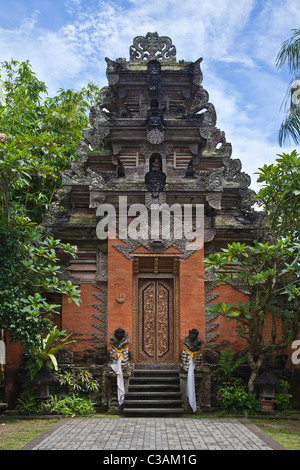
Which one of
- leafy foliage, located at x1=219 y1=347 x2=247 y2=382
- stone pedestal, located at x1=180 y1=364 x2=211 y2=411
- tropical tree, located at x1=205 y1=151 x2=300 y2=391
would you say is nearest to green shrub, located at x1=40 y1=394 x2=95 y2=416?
stone pedestal, located at x1=180 y1=364 x2=211 y2=411

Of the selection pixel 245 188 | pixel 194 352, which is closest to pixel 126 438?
pixel 194 352

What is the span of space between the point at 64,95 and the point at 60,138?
3052 mm

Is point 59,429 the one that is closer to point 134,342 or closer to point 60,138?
point 134,342

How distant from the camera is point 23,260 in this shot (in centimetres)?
1099

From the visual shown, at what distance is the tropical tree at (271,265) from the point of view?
1052 cm

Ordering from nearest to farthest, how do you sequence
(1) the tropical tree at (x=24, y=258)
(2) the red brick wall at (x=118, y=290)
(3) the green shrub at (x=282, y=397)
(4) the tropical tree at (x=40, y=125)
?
(1) the tropical tree at (x=24, y=258) → (3) the green shrub at (x=282, y=397) → (2) the red brick wall at (x=118, y=290) → (4) the tropical tree at (x=40, y=125)

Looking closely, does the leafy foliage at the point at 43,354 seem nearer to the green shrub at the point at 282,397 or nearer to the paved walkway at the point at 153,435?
the paved walkway at the point at 153,435

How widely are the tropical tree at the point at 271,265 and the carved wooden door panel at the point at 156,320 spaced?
1.74 metres

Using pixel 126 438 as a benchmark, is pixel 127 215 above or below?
above

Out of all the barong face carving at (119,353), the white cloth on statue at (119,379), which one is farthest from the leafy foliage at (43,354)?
the white cloth on statue at (119,379)

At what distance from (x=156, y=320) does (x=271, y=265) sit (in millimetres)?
3143

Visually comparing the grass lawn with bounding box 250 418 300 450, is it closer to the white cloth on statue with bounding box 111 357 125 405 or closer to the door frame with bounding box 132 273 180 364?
the door frame with bounding box 132 273 180 364

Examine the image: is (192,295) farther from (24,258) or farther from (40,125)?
(40,125)

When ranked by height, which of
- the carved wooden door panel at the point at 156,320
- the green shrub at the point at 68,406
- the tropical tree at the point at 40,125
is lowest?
the green shrub at the point at 68,406
